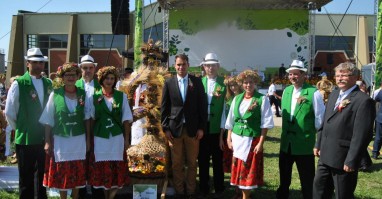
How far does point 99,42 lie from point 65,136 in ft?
102

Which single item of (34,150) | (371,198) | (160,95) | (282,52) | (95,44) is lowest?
(371,198)

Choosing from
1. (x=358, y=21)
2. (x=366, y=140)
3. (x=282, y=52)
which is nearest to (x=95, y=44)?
(x=282, y=52)

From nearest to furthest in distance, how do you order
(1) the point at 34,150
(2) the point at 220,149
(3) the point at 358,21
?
(1) the point at 34,150
(2) the point at 220,149
(3) the point at 358,21

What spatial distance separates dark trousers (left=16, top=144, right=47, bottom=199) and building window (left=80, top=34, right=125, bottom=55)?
30.3 metres

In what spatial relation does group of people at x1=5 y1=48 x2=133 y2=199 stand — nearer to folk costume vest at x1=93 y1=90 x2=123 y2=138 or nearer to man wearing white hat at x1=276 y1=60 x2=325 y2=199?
folk costume vest at x1=93 y1=90 x2=123 y2=138

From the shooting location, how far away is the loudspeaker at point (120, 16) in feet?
47.8

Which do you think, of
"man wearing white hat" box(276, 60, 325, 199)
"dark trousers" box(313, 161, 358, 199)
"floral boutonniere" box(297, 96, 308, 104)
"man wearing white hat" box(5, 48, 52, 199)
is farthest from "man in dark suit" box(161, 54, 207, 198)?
"dark trousers" box(313, 161, 358, 199)

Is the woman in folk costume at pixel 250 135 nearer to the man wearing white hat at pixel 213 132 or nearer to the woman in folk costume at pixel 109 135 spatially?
the man wearing white hat at pixel 213 132

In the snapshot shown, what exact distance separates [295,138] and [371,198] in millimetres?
1635

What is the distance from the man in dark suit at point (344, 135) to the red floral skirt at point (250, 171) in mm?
797

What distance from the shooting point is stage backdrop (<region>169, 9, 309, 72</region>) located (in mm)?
18594

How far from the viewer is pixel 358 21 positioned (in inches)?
1233

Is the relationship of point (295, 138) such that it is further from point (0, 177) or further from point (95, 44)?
point (95, 44)

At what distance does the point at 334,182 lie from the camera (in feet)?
12.2
